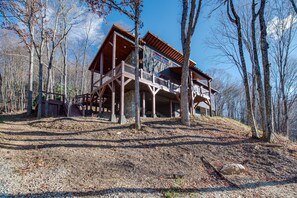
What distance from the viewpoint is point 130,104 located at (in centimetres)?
1434

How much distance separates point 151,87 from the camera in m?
13.8

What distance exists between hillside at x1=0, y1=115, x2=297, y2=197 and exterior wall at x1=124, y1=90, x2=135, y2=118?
18.7ft

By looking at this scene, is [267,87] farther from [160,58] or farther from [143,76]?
[160,58]

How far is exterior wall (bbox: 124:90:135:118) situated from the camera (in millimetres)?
14086

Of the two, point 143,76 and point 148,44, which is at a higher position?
point 148,44

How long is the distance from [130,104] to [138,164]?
939cm

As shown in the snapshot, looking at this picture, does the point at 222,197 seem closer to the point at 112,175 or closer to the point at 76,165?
the point at 112,175

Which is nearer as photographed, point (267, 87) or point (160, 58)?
point (267, 87)

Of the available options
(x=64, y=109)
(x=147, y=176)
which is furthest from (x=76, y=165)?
(x=64, y=109)

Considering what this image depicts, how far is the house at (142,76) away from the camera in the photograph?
1264 centimetres

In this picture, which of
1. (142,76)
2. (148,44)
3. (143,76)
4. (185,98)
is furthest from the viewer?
(148,44)

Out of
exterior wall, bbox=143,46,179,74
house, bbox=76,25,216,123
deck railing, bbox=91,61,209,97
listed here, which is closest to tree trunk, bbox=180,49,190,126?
house, bbox=76,25,216,123

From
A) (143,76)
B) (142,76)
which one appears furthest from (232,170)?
(143,76)

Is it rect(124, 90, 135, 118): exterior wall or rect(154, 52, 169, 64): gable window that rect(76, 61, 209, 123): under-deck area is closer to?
rect(124, 90, 135, 118): exterior wall
